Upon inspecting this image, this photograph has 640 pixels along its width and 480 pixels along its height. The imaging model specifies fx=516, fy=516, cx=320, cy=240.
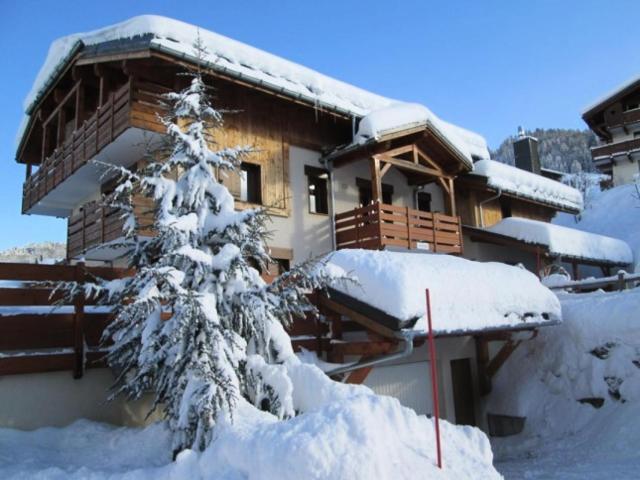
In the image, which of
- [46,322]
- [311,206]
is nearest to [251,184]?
[311,206]

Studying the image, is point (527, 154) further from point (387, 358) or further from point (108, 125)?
point (387, 358)

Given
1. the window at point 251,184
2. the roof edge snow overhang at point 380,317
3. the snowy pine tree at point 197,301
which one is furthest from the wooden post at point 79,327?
the window at point 251,184

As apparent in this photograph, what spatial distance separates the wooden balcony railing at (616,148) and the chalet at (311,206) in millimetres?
18838

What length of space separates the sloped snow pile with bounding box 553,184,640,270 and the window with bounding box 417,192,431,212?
15.1m

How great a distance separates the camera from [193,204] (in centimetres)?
597

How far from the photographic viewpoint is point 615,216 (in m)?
31.6

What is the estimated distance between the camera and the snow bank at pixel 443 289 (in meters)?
7.93

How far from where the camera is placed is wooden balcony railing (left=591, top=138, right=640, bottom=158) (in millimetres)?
33744

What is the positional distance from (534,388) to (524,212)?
13.1 m

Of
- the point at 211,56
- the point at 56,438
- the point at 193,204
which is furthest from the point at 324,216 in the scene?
the point at 56,438

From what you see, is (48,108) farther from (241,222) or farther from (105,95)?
(241,222)

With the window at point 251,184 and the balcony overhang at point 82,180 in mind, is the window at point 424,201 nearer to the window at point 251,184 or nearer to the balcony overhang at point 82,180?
the window at point 251,184

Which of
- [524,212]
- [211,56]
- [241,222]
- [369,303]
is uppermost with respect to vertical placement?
[211,56]

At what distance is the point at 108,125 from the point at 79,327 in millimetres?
6741
